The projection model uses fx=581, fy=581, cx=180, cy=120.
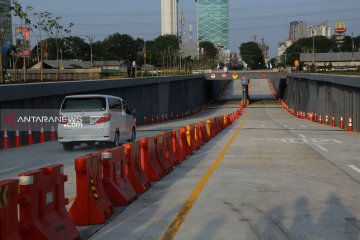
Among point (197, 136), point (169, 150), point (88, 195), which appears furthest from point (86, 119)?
point (88, 195)

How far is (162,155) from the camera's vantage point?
14211mm

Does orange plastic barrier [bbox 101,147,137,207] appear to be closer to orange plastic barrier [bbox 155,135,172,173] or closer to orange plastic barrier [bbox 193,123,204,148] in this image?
orange plastic barrier [bbox 155,135,172,173]

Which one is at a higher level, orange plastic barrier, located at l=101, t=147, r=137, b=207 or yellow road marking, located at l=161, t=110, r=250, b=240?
orange plastic barrier, located at l=101, t=147, r=137, b=207

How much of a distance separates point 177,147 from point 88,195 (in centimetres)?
888

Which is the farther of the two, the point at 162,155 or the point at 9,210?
the point at 162,155

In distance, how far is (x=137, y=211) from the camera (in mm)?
9258

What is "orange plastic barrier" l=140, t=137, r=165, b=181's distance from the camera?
12.3 m

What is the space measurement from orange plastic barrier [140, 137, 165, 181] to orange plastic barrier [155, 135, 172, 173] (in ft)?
0.94

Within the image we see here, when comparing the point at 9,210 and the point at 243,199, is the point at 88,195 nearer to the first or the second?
the point at 9,210

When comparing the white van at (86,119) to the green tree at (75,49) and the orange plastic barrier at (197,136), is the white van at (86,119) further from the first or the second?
the green tree at (75,49)

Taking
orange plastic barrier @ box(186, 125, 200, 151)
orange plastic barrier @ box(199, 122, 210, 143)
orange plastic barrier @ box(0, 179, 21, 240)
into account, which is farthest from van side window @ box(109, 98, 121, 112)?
orange plastic barrier @ box(0, 179, 21, 240)

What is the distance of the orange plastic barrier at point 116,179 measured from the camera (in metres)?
9.12

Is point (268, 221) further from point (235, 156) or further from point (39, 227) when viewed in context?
point (235, 156)

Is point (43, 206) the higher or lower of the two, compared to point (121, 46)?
lower
